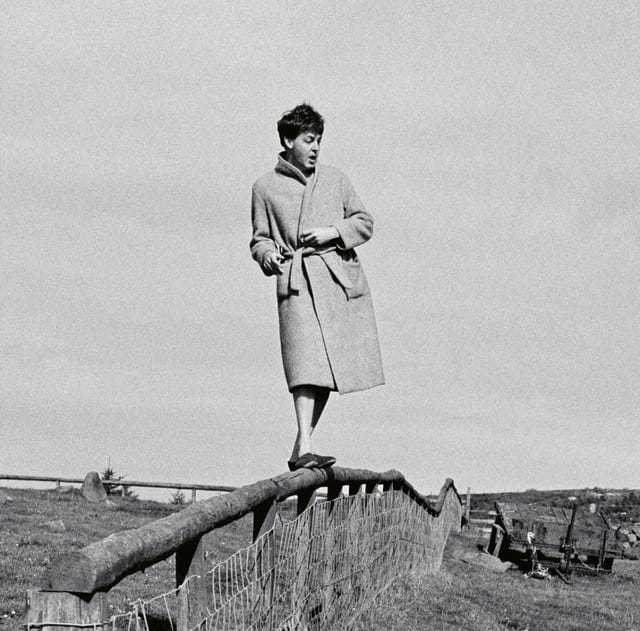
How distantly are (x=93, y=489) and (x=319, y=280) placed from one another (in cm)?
1699

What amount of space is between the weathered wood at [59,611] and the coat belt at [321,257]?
3.86 m

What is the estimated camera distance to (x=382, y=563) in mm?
7969

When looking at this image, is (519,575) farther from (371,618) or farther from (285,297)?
(285,297)

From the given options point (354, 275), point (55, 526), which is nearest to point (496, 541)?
point (55, 526)

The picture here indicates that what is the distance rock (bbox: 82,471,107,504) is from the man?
53.4 ft

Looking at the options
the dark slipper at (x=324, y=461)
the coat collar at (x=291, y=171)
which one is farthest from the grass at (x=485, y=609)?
the coat collar at (x=291, y=171)

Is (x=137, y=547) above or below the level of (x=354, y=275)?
below

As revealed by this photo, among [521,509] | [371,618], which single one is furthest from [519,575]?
[371,618]

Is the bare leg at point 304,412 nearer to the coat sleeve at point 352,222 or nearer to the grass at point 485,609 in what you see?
the coat sleeve at point 352,222

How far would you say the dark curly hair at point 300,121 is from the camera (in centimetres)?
619

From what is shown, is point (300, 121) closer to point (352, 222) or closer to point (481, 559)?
point (352, 222)

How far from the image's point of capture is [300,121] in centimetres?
620

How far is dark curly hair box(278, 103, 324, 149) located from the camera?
20.3ft

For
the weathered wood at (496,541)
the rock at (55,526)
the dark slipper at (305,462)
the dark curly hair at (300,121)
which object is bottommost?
the rock at (55,526)
